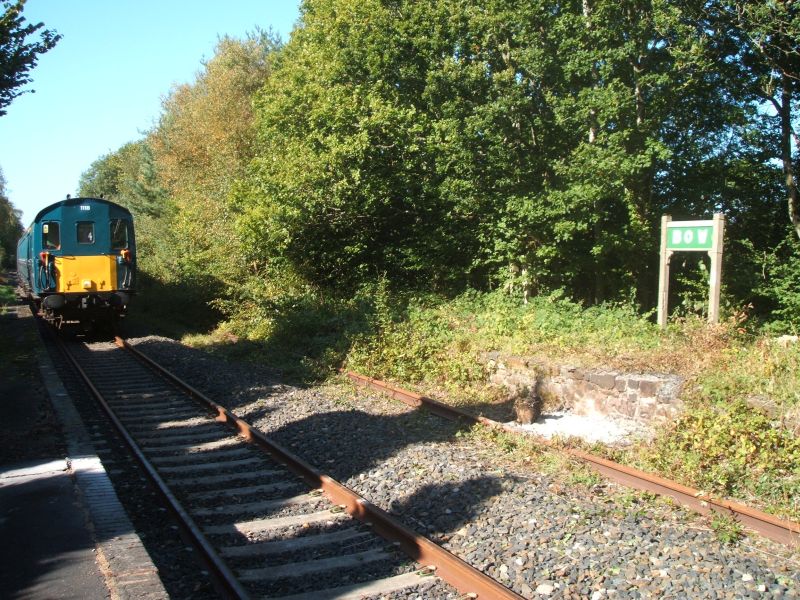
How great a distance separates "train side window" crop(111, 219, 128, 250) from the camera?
1875cm

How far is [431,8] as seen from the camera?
17.8 meters

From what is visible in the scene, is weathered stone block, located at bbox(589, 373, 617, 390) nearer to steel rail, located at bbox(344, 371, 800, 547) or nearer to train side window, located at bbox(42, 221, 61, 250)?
steel rail, located at bbox(344, 371, 800, 547)

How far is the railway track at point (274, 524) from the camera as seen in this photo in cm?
469

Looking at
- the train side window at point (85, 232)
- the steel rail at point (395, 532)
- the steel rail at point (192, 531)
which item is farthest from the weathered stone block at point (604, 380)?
the train side window at point (85, 232)

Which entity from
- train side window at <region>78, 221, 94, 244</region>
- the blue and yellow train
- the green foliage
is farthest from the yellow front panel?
the green foliage

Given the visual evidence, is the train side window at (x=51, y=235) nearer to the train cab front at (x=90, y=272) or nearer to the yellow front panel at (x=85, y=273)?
the train cab front at (x=90, y=272)

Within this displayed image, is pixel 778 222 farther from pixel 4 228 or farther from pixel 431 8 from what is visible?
pixel 4 228

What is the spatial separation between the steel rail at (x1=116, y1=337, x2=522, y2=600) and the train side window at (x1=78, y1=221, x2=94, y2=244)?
12.2 meters

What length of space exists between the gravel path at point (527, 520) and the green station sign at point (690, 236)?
4.66m

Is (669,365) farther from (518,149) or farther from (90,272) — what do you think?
(90,272)

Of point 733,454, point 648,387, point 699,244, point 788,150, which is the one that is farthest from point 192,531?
point 788,150

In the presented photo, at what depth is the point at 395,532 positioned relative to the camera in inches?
212

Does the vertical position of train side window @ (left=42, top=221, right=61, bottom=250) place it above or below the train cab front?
above

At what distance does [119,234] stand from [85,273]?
148 cm
